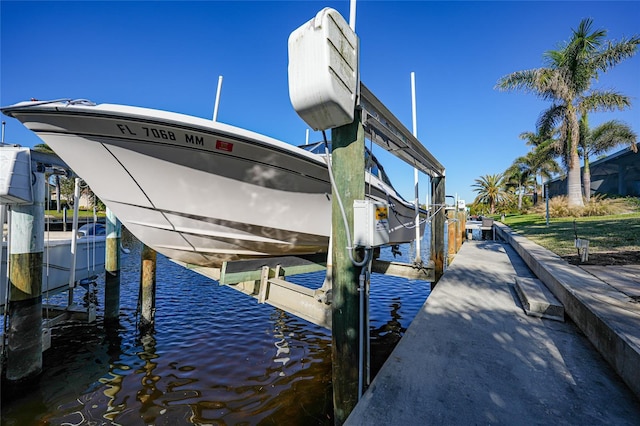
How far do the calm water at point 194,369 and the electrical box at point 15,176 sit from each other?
2.73 metres

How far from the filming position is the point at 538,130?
68.1 feet

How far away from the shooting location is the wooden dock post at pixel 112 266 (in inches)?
252

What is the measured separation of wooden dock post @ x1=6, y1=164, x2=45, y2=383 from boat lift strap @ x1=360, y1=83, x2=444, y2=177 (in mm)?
4849

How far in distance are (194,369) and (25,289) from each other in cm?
267

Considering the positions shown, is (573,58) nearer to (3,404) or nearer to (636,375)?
(636,375)

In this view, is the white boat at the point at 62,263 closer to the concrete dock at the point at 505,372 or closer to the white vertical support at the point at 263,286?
the white vertical support at the point at 263,286

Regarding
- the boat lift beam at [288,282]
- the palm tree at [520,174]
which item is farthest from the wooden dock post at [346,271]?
the palm tree at [520,174]

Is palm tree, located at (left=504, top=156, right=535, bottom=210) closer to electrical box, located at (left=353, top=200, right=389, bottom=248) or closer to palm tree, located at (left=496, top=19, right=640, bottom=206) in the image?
palm tree, located at (left=496, top=19, right=640, bottom=206)

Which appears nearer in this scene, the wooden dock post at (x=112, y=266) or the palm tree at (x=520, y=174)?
the wooden dock post at (x=112, y=266)

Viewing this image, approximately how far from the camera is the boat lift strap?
9.29 feet

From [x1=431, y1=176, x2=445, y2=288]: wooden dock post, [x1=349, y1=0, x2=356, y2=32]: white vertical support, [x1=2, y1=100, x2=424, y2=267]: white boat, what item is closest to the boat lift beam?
[x1=2, y1=100, x2=424, y2=267]: white boat

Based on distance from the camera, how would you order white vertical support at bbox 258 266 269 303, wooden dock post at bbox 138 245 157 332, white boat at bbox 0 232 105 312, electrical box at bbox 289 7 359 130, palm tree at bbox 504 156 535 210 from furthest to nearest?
1. palm tree at bbox 504 156 535 210
2. wooden dock post at bbox 138 245 157 332
3. white boat at bbox 0 232 105 312
4. white vertical support at bbox 258 266 269 303
5. electrical box at bbox 289 7 359 130

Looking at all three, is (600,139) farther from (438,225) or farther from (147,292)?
(147,292)

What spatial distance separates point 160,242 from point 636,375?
5580 millimetres
